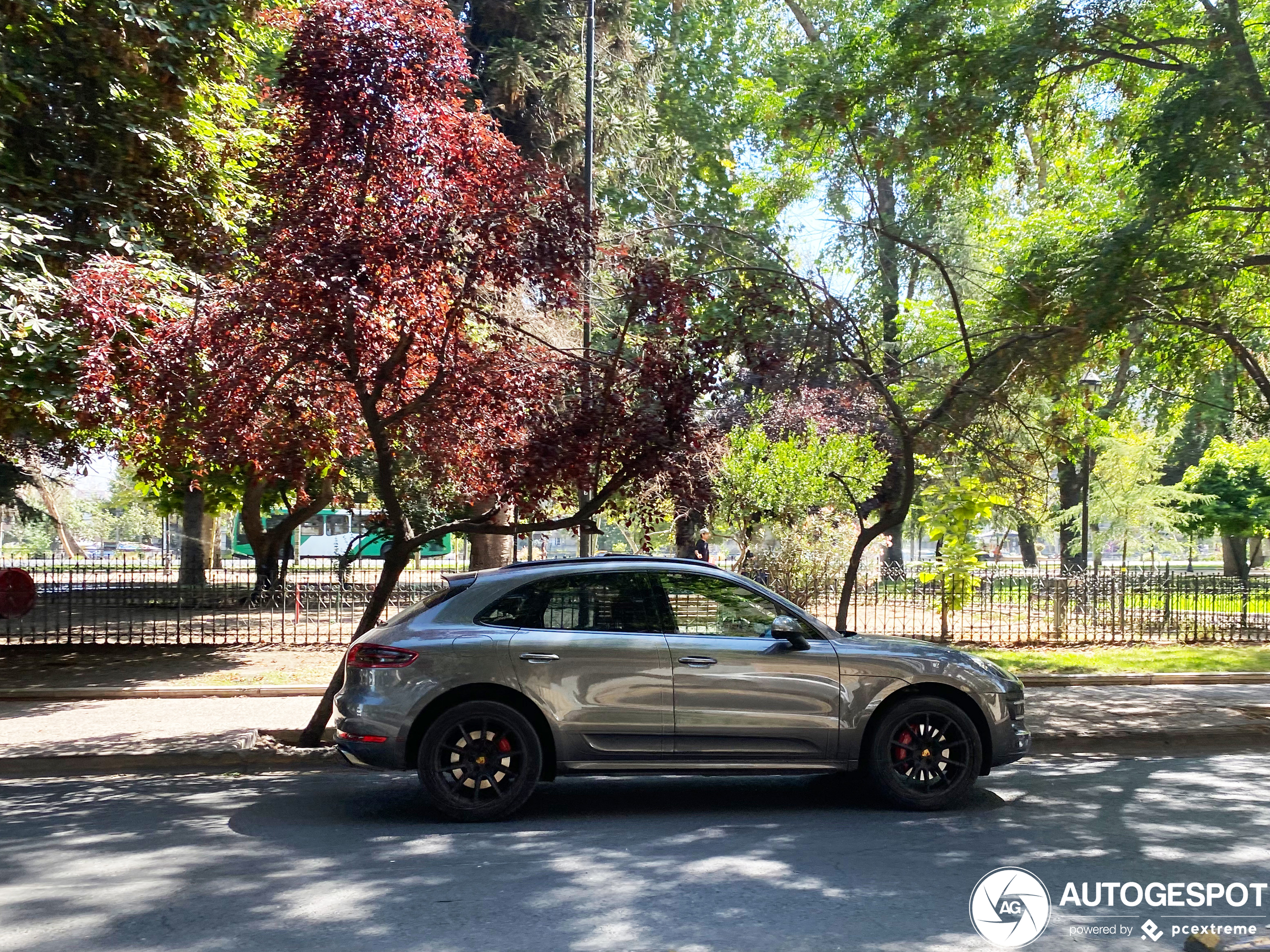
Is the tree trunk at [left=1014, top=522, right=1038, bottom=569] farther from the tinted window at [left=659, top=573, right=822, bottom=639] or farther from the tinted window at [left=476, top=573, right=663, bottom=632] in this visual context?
the tinted window at [left=476, top=573, right=663, bottom=632]

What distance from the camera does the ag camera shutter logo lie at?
504cm

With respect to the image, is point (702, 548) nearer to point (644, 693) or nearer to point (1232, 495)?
point (644, 693)

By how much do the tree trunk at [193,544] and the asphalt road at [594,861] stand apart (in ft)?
71.9

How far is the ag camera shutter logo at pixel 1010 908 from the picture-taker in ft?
16.5

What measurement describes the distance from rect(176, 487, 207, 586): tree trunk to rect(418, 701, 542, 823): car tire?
23.8 m

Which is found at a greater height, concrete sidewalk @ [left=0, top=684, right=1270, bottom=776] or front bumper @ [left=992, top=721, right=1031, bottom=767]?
front bumper @ [left=992, top=721, right=1031, bottom=767]

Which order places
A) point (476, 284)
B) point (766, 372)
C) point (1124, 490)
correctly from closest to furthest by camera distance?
point (476, 284) < point (766, 372) < point (1124, 490)

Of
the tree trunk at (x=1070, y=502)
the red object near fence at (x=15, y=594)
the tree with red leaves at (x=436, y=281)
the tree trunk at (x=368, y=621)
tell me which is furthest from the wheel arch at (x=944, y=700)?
the tree trunk at (x=1070, y=502)

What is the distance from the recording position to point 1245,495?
3306 centimetres

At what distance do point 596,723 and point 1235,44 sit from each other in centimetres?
964

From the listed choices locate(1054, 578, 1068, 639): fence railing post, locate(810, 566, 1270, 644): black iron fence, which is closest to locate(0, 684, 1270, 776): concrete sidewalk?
locate(1054, 578, 1068, 639): fence railing post

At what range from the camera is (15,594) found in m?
18.6

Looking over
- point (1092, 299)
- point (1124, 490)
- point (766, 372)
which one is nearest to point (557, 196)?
point (766, 372)

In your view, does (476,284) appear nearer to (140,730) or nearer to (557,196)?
(557,196)
